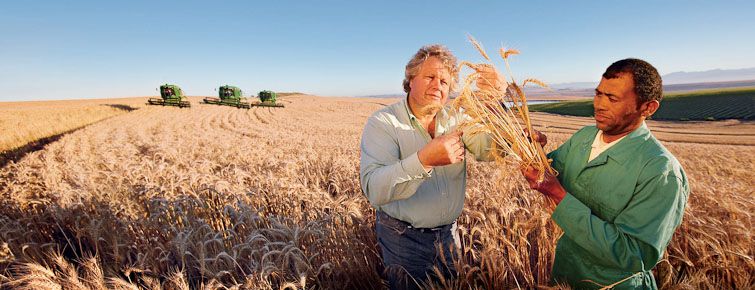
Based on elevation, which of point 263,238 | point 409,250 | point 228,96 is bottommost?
point 409,250

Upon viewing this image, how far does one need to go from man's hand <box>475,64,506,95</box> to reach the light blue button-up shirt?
296 millimetres

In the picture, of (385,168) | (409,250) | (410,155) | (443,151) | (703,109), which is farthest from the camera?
(703,109)

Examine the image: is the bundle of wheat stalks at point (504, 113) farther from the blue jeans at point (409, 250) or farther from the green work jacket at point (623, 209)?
the blue jeans at point (409, 250)

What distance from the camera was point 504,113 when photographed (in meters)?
1.81

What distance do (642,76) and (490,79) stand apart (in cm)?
70

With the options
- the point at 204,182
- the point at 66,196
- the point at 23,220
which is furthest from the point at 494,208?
the point at 23,220

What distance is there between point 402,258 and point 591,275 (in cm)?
110

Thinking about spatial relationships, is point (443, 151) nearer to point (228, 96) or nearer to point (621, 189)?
point (621, 189)

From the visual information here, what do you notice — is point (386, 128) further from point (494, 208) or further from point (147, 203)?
point (147, 203)

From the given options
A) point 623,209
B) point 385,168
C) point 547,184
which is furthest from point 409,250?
point 623,209

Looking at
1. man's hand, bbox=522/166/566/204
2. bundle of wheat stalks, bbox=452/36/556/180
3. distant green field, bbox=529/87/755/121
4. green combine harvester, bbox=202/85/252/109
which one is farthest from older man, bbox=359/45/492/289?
distant green field, bbox=529/87/755/121

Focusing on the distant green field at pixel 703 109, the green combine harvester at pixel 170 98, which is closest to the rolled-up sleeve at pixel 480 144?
the green combine harvester at pixel 170 98

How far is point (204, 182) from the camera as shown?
3.80 metres

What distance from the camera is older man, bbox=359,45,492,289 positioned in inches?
76.0
